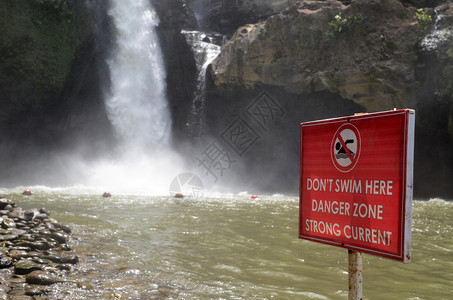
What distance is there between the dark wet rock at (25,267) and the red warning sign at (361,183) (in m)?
3.73

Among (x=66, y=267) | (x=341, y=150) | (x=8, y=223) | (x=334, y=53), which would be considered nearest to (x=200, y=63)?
(x=334, y=53)

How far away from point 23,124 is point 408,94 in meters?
20.6

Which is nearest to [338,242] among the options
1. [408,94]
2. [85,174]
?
[408,94]

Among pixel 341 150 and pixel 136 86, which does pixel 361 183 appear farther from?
pixel 136 86

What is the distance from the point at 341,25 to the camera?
674 inches

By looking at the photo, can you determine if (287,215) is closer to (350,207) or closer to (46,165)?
(350,207)

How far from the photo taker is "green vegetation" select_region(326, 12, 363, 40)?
16.8m

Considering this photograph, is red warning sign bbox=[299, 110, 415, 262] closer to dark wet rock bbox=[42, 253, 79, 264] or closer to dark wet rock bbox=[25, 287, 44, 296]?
dark wet rock bbox=[25, 287, 44, 296]

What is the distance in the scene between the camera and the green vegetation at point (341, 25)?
55.1 ft

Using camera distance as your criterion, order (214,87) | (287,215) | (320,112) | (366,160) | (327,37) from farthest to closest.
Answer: (214,87), (320,112), (327,37), (287,215), (366,160)

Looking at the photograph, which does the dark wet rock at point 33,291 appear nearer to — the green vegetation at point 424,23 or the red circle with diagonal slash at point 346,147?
the red circle with diagonal slash at point 346,147

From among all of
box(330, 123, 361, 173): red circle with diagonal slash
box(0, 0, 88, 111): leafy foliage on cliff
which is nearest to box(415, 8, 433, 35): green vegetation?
box(330, 123, 361, 173): red circle with diagonal slash

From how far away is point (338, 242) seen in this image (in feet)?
6.44

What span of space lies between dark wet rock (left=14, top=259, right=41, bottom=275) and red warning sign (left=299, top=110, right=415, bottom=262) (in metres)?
3.73
